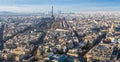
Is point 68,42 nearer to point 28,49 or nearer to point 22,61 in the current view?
point 28,49

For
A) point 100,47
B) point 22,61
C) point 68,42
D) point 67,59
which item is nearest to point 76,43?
point 68,42

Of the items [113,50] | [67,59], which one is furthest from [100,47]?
[67,59]

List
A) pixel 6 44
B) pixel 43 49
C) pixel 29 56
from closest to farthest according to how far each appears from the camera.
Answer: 1. pixel 29 56
2. pixel 43 49
3. pixel 6 44

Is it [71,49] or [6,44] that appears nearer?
[71,49]

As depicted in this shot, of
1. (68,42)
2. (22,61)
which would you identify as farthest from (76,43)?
(22,61)

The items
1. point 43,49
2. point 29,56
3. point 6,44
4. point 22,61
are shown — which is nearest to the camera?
point 22,61

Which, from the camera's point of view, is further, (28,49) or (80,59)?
(28,49)

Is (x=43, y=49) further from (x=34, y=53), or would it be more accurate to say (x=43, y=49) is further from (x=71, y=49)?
(x=71, y=49)

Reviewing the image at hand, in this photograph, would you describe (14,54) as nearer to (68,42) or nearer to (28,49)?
(28,49)

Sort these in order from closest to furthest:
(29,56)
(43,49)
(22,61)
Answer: (22,61) → (29,56) → (43,49)
